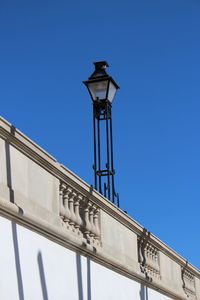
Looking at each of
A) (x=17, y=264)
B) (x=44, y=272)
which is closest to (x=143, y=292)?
(x=44, y=272)

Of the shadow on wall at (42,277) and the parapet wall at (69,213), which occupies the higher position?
the parapet wall at (69,213)

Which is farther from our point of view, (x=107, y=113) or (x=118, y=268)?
(x=107, y=113)

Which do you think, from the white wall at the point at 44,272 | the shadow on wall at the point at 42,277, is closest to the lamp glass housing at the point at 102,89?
the white wall at the point at 44,272

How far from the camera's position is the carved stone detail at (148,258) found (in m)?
13.1

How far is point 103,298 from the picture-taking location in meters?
10.6

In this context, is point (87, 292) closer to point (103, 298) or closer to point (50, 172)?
point (103, 298)

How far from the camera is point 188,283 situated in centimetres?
1706

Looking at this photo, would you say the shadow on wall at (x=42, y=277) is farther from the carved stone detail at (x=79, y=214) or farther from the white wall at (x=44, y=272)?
the carved stone detail at (x=79, y=214)

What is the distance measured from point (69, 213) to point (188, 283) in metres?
8.02

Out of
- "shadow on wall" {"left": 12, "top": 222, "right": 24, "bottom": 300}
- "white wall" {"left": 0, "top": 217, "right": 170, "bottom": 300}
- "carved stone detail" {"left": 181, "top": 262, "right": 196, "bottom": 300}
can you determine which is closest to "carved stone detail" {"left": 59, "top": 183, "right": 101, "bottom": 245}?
"white wall" {"left": 0, "top": 217, "right": 170, "bottom": 300}

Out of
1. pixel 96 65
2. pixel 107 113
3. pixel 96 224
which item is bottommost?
pixel 96 224

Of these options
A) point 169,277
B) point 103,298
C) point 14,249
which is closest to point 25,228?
point 14,249

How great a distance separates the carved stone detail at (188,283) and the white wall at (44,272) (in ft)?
18.4

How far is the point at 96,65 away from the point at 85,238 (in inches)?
163
